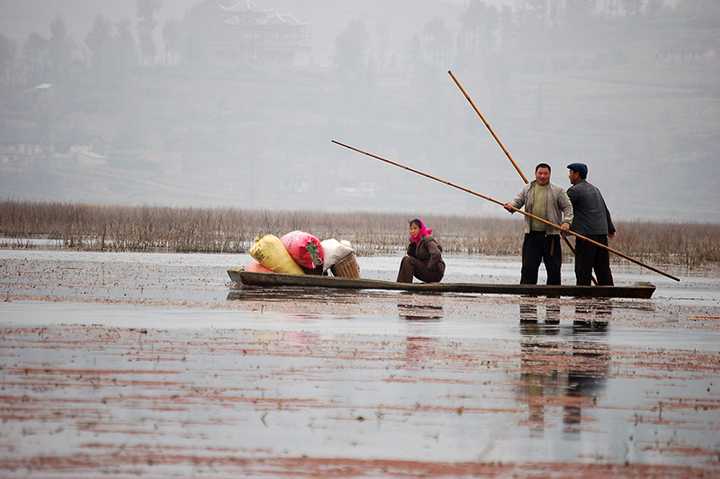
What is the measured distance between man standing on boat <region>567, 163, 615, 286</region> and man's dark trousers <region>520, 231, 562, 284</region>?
0.44 metres

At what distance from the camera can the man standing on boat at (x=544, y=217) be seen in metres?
18.4

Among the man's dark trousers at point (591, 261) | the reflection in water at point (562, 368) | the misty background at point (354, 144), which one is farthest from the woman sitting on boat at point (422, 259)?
the misty background at point (354, 144)

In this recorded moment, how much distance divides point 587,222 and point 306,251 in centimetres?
372

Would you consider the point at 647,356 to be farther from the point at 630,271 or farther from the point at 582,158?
the point at 582,158

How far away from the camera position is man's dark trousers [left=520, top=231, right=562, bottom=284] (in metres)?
18.5

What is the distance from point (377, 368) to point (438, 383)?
820 millimetres

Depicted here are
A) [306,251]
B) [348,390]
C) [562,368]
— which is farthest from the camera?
[306,251]

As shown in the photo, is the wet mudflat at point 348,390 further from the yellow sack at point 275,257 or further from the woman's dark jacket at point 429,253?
the yellow sack at point 275,257

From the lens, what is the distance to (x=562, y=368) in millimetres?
10531

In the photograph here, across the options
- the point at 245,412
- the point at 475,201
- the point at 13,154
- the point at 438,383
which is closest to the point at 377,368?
the point at 438,383

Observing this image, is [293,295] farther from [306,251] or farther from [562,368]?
[562,368]

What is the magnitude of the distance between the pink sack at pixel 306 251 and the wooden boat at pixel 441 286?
51cm

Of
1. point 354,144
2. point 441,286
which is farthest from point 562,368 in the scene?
Result: point 354,144

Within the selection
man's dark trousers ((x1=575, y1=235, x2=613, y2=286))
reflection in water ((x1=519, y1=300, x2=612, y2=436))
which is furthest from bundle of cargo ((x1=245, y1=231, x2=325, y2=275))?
reflection in water ((x1=519, y1=300, x2=612, y2=436))
